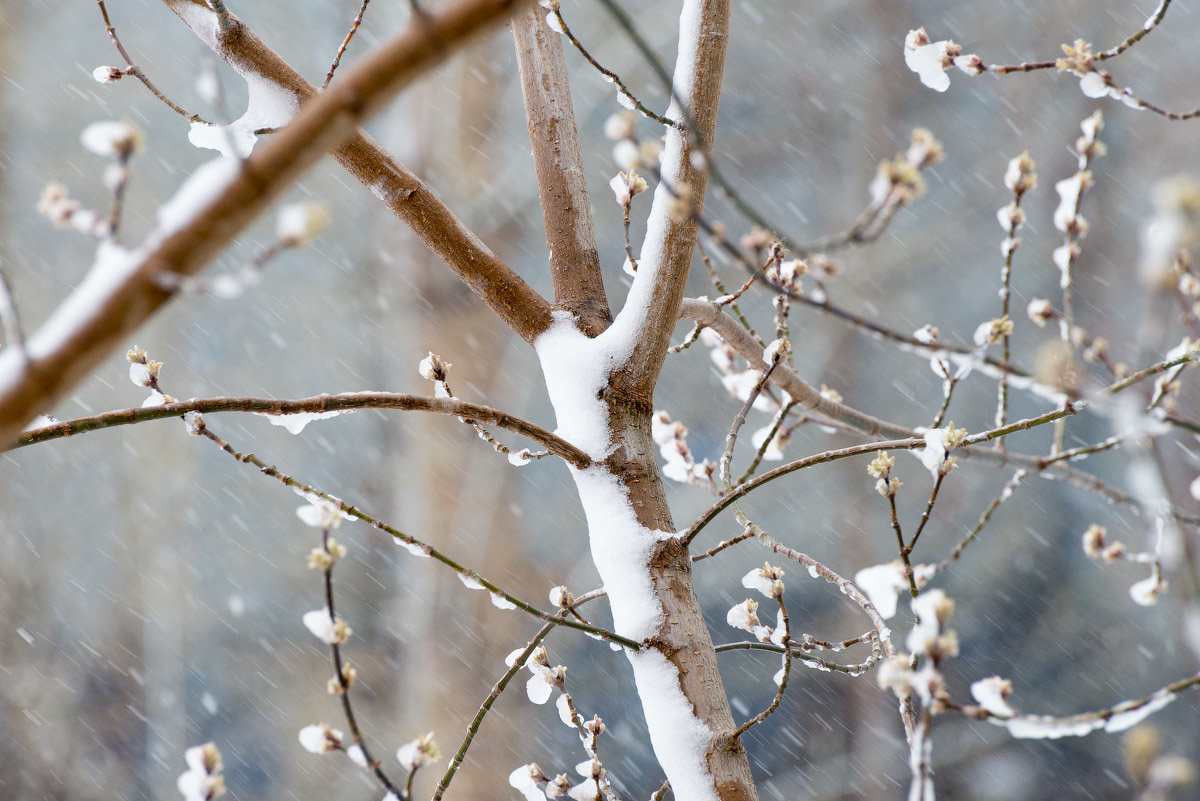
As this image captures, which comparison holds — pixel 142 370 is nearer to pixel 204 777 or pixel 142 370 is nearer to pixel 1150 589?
pixel 204 777

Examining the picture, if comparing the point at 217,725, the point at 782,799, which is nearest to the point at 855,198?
the point at 782,799

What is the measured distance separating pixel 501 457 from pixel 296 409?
9.15 ft

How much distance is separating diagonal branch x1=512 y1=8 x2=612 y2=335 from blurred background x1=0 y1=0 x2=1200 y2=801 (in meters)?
2.26

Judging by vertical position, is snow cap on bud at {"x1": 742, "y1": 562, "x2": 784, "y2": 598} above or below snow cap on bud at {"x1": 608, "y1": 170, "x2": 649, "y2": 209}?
below

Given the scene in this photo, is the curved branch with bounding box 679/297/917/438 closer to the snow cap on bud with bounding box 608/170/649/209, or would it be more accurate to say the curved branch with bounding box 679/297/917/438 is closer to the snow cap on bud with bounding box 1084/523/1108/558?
the snow cap on bud with bounding box 608/170/649/209

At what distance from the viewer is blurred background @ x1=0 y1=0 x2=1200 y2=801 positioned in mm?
3314

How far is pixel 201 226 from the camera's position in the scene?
0.33 m

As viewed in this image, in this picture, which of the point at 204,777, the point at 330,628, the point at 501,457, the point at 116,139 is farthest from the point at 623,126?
the point at 501,457

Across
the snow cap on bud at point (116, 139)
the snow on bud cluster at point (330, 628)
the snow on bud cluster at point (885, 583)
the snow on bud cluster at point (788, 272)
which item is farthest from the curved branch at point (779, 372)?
the snow cap on bud at point (116, 139)

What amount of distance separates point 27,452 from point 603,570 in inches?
171

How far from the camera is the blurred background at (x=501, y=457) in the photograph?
331 cm

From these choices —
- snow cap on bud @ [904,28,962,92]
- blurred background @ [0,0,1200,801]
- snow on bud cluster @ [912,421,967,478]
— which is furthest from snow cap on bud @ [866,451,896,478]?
blurred background @ [0,0,1200,801]

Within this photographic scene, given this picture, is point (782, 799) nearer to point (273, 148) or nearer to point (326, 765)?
point (326, 765)

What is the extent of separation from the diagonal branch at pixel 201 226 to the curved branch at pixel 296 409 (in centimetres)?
13
